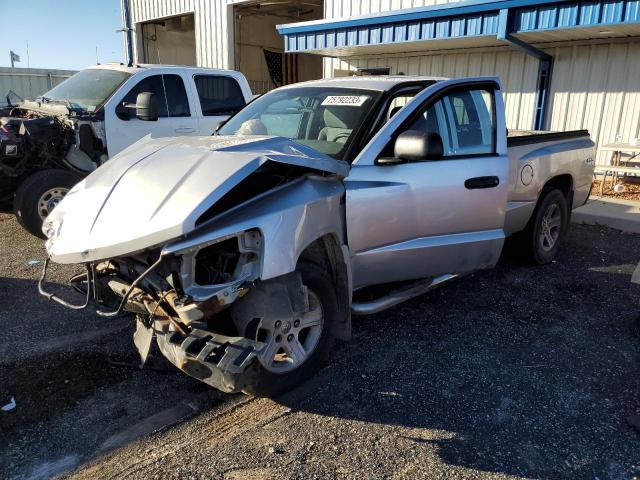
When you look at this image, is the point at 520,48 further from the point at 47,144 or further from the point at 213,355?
the point at 213,355

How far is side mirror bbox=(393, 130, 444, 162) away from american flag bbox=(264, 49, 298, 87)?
758 inches

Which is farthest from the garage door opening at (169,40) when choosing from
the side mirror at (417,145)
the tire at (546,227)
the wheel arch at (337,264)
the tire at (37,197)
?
the wheel arch at (337,264)

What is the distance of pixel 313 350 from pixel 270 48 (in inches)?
785

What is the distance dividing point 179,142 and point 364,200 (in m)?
1.28

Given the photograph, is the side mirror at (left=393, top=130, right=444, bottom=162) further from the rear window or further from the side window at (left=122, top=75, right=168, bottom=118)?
the rear window

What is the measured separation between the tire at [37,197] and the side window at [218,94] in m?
2.50

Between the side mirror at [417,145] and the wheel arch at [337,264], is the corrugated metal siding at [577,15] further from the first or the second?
the wheel arch at [337,264]

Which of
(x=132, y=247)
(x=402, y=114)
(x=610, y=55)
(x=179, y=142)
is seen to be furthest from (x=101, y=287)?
(x=610, y=55)

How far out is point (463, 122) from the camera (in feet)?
14.7

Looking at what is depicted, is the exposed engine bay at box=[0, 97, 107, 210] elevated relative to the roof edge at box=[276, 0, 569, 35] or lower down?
lower down

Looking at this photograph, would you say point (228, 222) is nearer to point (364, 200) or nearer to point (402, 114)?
point (364, 200)

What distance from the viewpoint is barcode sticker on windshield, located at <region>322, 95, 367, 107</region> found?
407 cm

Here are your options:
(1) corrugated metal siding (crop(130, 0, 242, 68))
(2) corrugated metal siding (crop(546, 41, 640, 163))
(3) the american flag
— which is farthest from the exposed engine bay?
(3) the american flag

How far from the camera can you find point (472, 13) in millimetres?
9703
